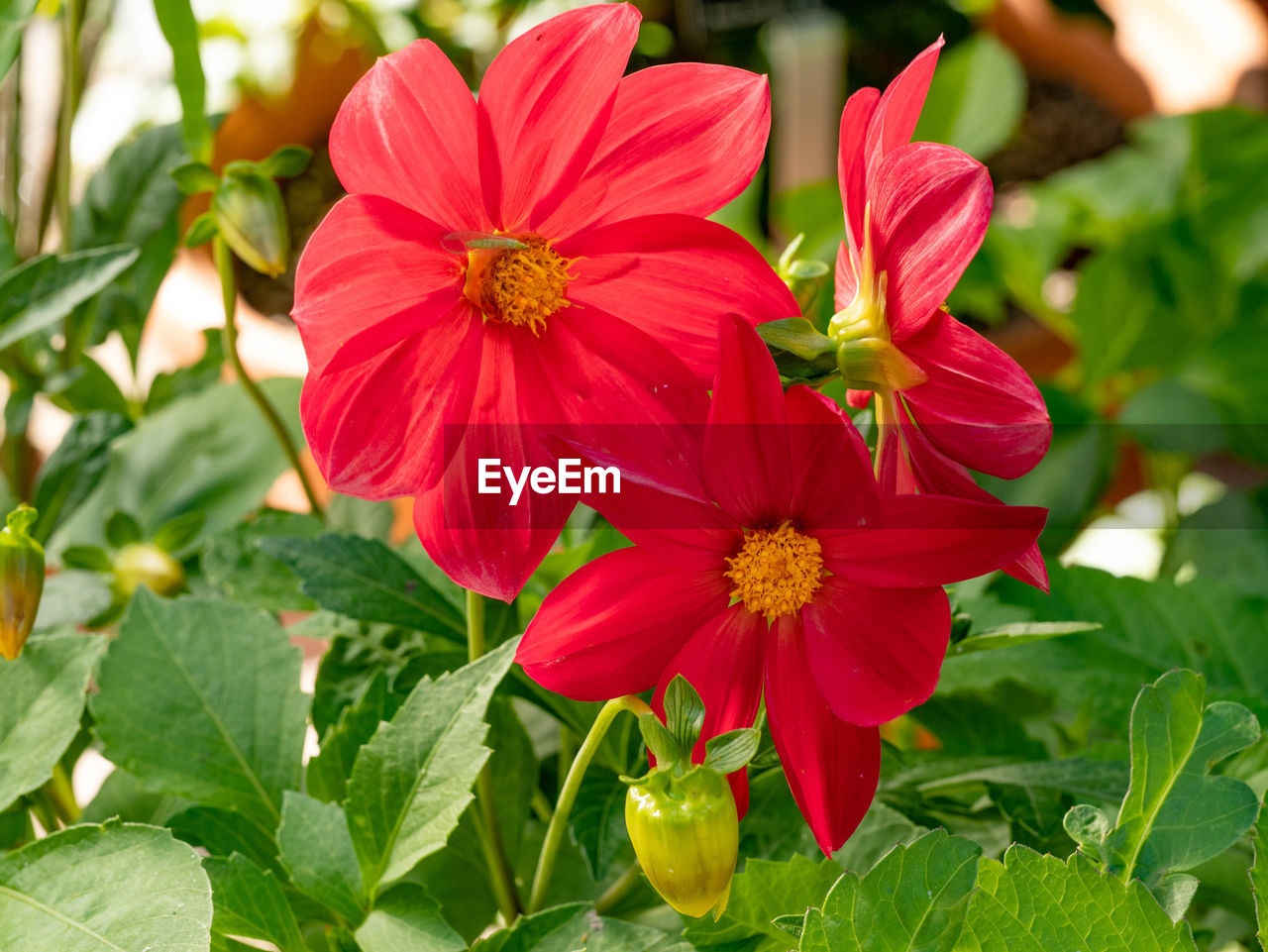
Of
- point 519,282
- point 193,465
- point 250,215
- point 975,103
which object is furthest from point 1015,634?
point 975,103

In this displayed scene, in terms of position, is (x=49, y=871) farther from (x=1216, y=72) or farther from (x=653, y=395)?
(x=1216, y=72)

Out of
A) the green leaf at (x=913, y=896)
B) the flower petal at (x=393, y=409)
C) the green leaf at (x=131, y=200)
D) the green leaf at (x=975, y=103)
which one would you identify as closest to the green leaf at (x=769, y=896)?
the green leaf at (x=913, y=896)

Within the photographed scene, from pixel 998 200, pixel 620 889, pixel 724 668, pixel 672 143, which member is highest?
pixel 672 143

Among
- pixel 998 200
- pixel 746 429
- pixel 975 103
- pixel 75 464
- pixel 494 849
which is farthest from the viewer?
pixel 998 200

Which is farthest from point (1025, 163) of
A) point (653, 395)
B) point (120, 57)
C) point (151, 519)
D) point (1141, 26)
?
point (653, 395)

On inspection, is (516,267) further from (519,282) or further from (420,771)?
(420,771)

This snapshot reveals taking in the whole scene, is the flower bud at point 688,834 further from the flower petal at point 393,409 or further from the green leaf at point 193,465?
the green leaf at point 193,465
